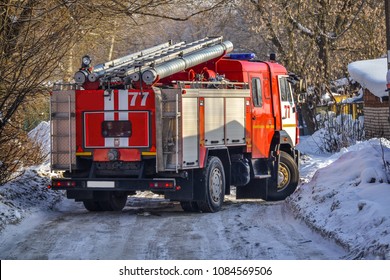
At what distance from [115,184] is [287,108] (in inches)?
217

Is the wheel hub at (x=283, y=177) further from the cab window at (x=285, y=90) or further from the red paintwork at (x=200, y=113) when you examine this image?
the cab window at (x=285, y=90)

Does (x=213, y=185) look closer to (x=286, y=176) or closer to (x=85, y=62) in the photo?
(x=85, y=62)

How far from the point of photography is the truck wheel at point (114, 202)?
53.4ft

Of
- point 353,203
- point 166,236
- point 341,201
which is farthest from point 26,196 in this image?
point 353,203

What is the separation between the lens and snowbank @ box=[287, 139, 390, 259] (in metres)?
10.0

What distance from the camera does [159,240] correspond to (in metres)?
12.0

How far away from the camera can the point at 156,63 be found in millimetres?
15305

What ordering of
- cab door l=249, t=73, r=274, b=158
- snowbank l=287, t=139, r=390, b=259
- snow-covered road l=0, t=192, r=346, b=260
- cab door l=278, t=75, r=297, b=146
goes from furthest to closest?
cab door l=278, t=75, r=297, b=146 < cab door l=249, t=73, r=274, b=158 < snow-covered road l=0, t=192, r=346, b=260 < snowbank l=287, t=139, r=390, b=259

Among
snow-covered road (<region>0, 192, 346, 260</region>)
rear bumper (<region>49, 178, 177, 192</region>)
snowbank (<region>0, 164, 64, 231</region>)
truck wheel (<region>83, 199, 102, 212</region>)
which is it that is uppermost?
rear bumper (<region>49, 178, 177, 192</region>)

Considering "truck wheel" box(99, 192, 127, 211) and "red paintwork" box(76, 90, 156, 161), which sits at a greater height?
"red paintwork" box(76, 90, 156, 161)

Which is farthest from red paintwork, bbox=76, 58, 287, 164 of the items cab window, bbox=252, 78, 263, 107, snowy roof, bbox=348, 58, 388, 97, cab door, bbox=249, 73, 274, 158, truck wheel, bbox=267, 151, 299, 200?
snowy roof, bbox=348, 58, 388, 97

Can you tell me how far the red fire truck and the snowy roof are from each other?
11.5 meters

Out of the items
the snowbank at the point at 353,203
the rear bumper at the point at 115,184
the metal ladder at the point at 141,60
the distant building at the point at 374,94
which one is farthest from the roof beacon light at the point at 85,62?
the distant building at the point at 374,94

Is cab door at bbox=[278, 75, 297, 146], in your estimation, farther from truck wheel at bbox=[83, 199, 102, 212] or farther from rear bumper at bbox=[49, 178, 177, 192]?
rear bumper at bbox=[49, 178, 177, 192]
